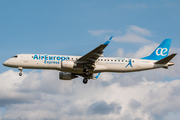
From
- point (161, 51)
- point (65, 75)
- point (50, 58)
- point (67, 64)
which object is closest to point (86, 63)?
point (67, 64)

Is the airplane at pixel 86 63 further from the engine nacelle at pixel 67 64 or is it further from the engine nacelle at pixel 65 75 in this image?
the engine nacelle at pixel 65 75

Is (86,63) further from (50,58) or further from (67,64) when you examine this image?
(50,58)

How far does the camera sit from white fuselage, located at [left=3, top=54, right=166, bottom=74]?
4272cm

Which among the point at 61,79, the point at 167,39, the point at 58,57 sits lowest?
the point at 61,79

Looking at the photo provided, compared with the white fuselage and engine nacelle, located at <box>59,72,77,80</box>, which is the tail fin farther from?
engine nacelle, located at <box>59,72,77,80</box>

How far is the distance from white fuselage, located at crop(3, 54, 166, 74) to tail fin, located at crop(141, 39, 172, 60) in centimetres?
178

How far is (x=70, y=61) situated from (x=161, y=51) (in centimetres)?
1639

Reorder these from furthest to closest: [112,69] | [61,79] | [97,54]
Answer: [61,79] → [112,69] → [97,54]

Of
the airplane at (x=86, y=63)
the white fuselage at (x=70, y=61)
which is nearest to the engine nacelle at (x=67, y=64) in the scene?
the airplane at (x=86, y=63)

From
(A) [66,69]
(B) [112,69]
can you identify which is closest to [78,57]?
(A) [66,69]

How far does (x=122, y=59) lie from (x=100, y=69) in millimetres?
4038

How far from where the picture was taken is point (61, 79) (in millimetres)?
47594

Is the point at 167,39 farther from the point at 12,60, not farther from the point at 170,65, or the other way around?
the point at 12,60

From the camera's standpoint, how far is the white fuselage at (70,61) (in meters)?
42.7
